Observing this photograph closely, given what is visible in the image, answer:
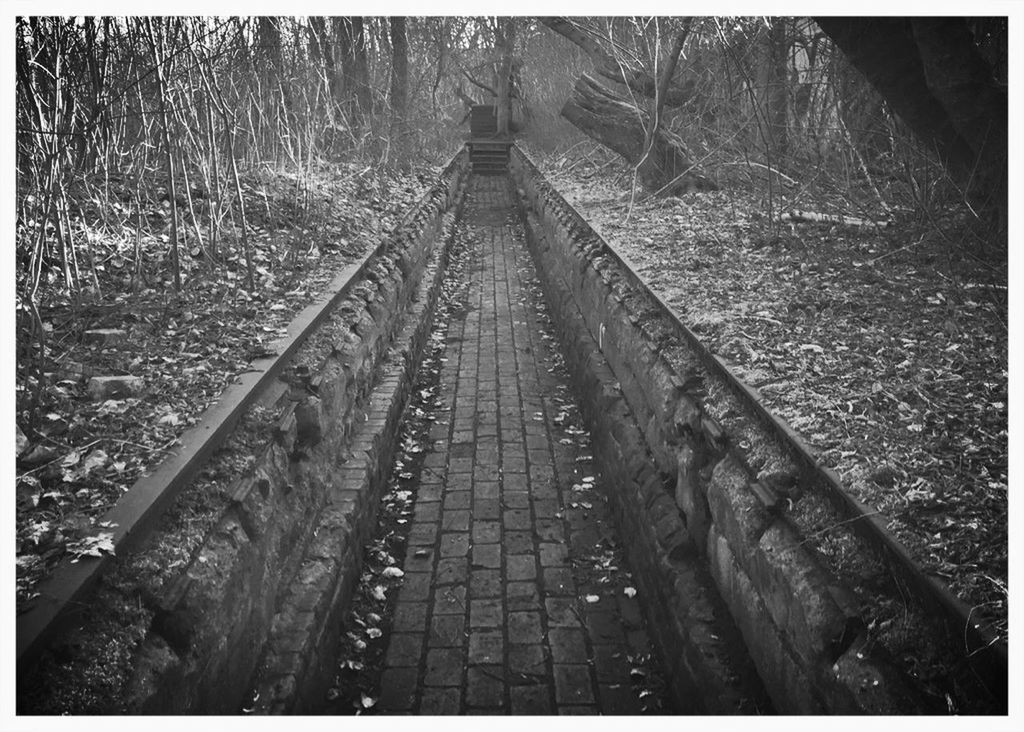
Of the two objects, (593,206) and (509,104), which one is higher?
(509,104)

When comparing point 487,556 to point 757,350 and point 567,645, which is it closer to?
point 567,645

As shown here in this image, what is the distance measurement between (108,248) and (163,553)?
432 centimetres

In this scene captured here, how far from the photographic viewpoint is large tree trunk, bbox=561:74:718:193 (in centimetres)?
1143

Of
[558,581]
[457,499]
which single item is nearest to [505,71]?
[457,499]

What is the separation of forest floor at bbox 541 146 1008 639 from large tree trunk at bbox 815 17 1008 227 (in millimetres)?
852

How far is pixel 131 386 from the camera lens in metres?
3.72

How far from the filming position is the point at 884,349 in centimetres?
417

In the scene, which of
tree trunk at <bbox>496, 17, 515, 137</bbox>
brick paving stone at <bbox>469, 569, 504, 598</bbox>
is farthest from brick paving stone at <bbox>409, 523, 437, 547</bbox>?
tree trunk at <bbox>496, 17, 515, 137</bbox>

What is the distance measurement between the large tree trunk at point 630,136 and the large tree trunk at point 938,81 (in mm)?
6114

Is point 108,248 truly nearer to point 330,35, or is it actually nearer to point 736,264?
point 736,264

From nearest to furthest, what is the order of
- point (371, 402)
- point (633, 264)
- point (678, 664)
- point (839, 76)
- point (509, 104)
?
point (678, 664) → point (371, 402) → point (633, 264) → point (839, 76) → point (509, 104)

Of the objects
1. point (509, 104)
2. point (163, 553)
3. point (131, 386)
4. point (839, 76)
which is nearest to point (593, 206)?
point (839, 76)

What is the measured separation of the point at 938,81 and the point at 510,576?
11.5ft

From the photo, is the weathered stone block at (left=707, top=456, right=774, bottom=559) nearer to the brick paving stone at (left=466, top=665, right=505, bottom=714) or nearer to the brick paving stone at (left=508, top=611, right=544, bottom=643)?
the brick paving stone at (left=508, top=611, right=544, bottom=643)
